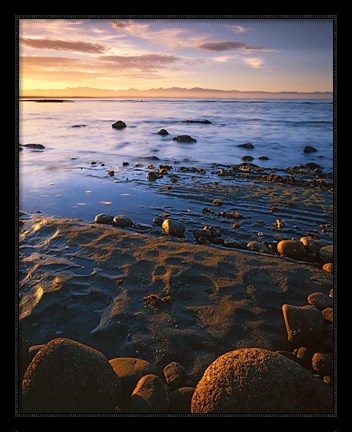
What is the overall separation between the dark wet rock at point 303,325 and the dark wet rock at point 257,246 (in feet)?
6.00

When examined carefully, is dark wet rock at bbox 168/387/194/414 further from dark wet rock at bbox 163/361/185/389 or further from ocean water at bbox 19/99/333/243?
ocean water at bbox 19/99/333/243

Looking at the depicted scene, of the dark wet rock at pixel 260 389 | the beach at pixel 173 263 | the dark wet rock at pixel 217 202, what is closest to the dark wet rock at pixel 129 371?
the beach at pixel 173 263

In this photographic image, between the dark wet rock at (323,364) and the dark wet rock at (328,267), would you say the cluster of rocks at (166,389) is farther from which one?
the dark wet rock at (328,267)

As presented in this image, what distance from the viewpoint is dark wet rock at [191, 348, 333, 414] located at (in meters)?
2.48

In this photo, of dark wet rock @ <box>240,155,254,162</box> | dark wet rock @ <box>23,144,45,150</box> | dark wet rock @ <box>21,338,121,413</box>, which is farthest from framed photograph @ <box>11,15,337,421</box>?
dark wet rock @ <box>23,144,45,150</box>

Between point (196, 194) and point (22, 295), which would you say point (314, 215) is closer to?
point (196, 194)

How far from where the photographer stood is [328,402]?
2602 mm

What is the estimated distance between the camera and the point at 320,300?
159 inches

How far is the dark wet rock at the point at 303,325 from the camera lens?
3.49 meters

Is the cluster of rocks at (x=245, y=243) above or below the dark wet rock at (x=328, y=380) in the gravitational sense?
above

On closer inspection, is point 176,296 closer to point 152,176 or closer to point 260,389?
point 260,389

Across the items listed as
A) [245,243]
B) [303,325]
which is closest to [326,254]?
[245,243]
